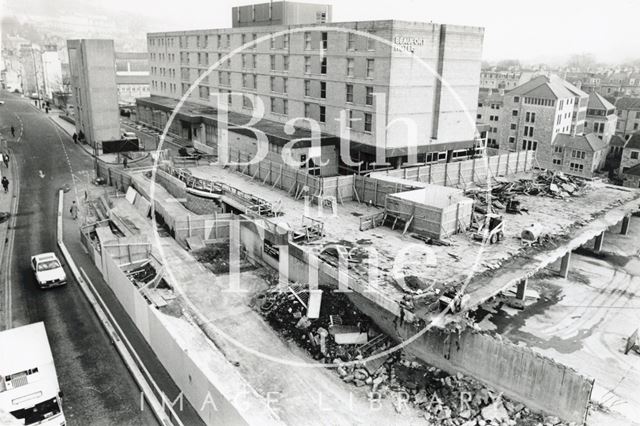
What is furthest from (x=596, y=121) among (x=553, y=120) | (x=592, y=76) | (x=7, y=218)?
(x=7, y=218)

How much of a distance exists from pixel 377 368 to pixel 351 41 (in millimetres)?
26495

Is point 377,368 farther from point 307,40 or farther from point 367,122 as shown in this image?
point 307,40

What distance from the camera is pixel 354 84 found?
3809cm

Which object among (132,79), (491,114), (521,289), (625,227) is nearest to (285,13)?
(625,227)

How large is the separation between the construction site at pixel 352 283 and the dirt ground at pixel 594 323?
0.64 meters

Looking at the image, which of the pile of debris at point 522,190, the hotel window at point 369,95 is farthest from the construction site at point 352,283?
the hotel window at point 369,95

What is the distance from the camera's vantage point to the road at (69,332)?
17688 mm

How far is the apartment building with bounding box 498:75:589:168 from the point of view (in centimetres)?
8125

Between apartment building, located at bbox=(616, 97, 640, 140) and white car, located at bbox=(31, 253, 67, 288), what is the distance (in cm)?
10112

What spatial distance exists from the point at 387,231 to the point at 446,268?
5455 millimetres

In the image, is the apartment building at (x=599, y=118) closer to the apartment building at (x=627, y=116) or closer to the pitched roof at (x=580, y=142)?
the apartment building at (x=627, y=116)

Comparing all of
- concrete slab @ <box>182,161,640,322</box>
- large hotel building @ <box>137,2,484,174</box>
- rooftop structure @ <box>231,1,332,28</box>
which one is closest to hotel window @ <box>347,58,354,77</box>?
large hotel building @ <box>137,2,484,174</box>

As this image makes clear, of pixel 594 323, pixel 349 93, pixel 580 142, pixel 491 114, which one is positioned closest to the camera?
pixel 594 323

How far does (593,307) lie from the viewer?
83.6ft
